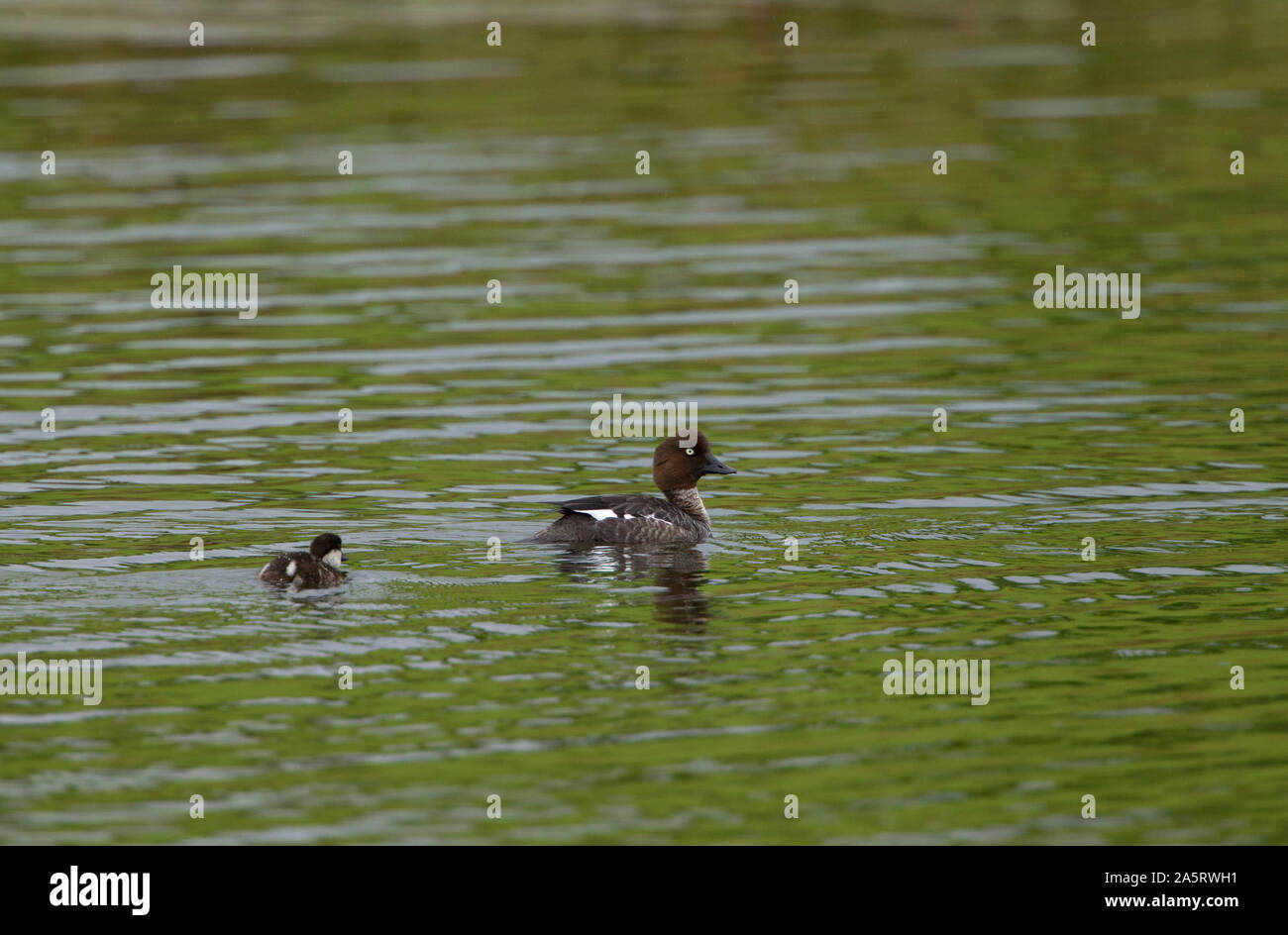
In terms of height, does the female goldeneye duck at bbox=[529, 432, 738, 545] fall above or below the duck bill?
below

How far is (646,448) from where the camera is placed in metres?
22.5

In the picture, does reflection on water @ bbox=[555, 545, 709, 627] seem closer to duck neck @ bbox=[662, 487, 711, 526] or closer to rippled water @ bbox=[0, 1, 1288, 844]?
rippled water @ bbox=[0, 1, 1288, 844]

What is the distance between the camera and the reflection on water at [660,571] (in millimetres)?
15477

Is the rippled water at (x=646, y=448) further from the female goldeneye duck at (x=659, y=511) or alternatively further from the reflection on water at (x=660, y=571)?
the female goldeneye duck at (x=659, y=511)

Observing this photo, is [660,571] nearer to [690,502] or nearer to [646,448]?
[690,502]

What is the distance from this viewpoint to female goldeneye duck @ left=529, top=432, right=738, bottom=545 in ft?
57.6

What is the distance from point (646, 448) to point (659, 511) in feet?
15.1

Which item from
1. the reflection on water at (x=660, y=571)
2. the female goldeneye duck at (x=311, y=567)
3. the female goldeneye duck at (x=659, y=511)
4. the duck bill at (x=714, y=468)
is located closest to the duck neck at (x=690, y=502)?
the female goldeneye duck at (x=659, y=511)

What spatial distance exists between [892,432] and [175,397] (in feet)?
25.8

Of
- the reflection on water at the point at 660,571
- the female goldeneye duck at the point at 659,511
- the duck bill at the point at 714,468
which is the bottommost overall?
the reflection on water at the point at 660,571

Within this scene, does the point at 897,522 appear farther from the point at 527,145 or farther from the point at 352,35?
the point at 352,35

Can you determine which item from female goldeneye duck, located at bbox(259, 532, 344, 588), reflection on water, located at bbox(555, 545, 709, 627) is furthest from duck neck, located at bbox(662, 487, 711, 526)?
female goldeneye duck, located at bbox(259, 532, 344, 588)

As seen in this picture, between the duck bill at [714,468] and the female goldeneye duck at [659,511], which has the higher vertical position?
the duck bill at [714,468]

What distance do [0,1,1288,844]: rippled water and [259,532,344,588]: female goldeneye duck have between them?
208mm
